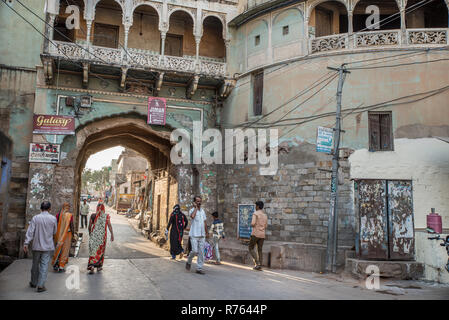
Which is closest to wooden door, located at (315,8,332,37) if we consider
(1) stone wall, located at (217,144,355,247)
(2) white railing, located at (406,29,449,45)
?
(2) white railing, located at (406,29,449,45)

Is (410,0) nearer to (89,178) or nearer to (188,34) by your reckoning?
(188,34)

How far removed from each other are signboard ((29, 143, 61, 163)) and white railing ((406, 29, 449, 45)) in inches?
476

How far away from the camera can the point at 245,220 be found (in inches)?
528

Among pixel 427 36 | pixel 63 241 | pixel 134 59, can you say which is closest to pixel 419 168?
pixel 427 36

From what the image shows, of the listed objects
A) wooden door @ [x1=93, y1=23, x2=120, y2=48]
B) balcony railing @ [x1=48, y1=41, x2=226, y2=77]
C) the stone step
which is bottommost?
the stone step

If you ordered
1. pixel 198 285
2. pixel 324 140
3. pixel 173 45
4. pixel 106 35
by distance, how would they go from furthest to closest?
1. pixel 173 45
2. pixel 106 35
3. pixel 324 140
4. pixel 198 285

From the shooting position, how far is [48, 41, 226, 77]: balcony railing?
42.4ft

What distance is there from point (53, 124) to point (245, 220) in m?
7.50

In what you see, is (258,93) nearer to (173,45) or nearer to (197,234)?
(173,45)

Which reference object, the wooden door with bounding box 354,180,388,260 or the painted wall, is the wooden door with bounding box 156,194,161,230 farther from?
the wooden door with bounding box 354,180,388,260

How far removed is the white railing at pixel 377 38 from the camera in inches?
460

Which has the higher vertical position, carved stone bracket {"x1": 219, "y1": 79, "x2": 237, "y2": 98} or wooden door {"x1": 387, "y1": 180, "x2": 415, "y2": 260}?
carved stone bracket {"x1": 219, "y1": 79, "x2": 237, "y2": 98}

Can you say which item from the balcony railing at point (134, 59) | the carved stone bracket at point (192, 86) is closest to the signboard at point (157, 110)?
the carved stone bracket at point (192, 86)

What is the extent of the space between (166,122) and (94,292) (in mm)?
9002
